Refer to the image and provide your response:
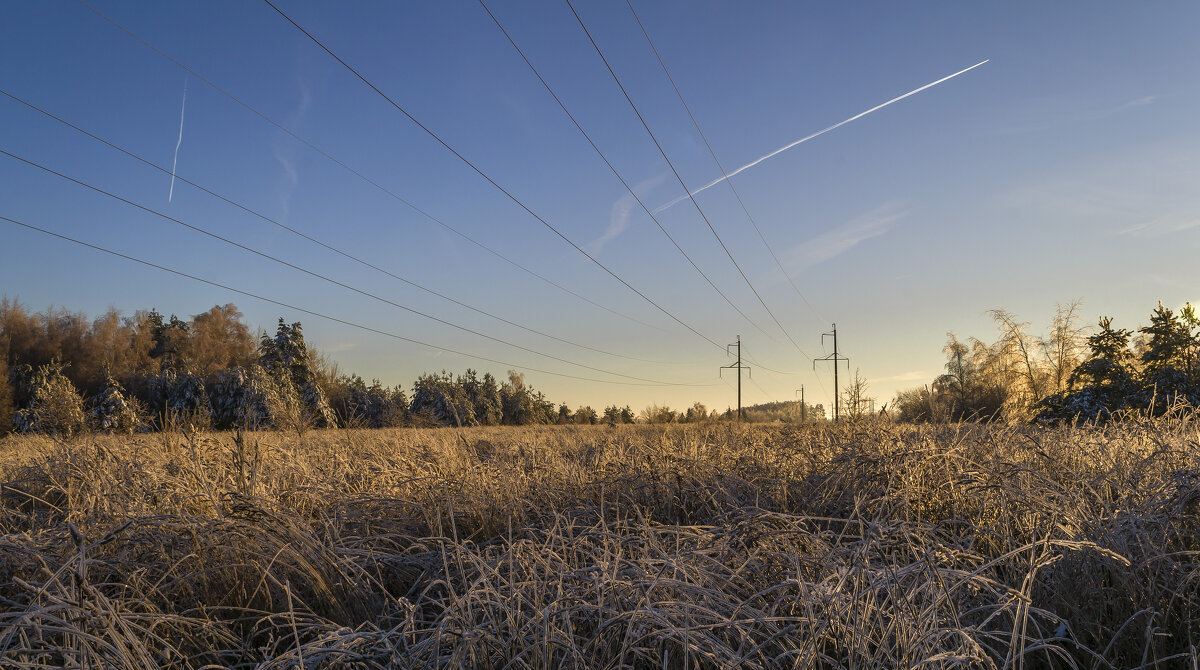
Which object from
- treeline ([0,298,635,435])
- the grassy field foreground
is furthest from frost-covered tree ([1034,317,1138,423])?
treeline ([0,298,635,435])

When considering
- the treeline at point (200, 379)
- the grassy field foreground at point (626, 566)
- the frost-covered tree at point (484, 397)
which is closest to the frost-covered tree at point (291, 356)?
the treeline at point (200, 379)

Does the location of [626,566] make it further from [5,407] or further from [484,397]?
[484,397]

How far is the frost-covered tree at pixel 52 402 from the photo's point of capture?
16938 millimetres

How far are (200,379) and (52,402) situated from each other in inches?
815

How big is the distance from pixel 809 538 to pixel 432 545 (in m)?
2.19

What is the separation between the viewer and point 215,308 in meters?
52.1

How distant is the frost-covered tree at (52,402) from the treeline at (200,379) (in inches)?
4.4

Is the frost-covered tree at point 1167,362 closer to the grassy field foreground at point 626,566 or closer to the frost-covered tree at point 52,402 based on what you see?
the grassy field foreground at point 626,566

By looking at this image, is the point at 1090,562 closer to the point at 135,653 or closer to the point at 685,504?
the point at 685,504

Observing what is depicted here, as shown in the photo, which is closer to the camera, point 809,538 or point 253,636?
point 253,636

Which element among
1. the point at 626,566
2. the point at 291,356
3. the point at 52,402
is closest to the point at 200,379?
the point at 291,356

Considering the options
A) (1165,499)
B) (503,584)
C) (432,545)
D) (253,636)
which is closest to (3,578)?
(253,636)

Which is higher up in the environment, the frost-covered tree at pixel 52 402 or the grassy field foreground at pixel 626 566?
the frost-covered tree at pixel 52 402

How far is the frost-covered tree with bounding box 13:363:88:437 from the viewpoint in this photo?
16.9 m
